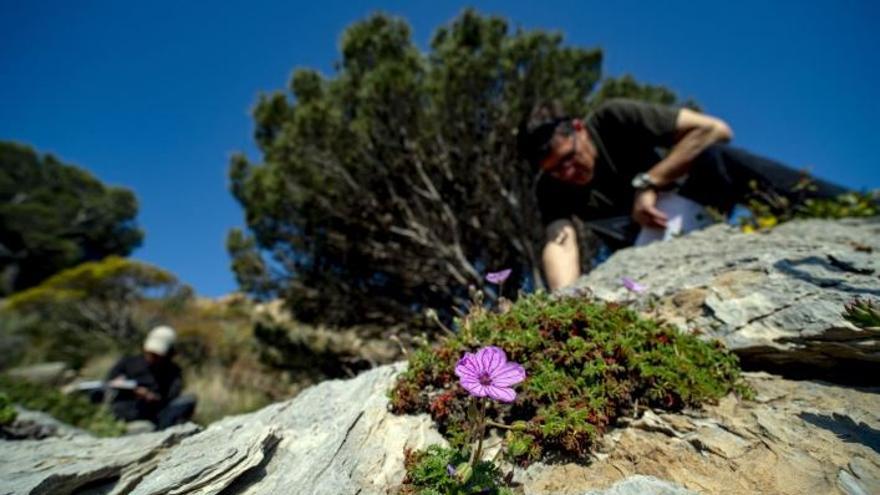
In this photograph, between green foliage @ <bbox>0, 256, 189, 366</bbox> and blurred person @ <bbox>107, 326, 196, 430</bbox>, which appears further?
green foliage @ <bbox>0, 256, 189, 366</bbox>

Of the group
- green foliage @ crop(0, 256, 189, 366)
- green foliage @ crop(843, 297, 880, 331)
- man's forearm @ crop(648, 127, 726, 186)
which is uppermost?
green foliage @ crop(0, 256, 189, 366)

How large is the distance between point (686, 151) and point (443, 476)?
10.1 feet

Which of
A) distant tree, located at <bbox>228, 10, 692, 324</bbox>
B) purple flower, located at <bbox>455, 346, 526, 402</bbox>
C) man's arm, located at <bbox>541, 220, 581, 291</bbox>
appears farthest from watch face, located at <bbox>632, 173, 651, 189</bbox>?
distant tree, located at <bbox>228, 10, 692, 324</bbox>

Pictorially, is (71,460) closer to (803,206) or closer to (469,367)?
(469,367)

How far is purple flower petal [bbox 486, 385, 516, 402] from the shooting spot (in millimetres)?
1259

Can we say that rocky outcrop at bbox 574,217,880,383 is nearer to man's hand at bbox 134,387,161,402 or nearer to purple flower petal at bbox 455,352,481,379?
purple flower petal at bbox 455,352,481,379

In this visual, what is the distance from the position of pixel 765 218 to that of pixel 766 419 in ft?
8.55

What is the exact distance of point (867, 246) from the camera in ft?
8.18

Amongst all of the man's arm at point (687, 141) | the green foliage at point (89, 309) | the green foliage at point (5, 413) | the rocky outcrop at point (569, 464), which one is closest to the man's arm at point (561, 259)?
the man's arm at point (687, 141)

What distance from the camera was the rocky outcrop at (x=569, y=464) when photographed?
1.33 m

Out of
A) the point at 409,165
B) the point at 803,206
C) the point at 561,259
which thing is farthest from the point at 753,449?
the point at 409,165

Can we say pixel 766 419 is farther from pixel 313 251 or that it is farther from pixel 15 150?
pixel 15 150

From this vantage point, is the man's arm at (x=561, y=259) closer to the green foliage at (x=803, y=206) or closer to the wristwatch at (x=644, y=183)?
the wristwatch at (x=644, y=183)

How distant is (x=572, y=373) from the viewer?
5.79 feet
